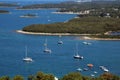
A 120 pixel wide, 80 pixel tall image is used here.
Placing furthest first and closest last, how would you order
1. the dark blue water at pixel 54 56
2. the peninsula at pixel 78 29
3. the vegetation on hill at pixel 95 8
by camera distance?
1. the vegetation on hill at pixel 95 8
2. the peninsula at pixel 78 29
3. the dark blue water at pixel 54 56

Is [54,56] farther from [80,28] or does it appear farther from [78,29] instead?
[80,28]

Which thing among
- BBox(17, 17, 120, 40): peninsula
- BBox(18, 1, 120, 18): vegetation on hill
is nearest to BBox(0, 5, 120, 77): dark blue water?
BBox(17, 17, 120, 40): peninsula

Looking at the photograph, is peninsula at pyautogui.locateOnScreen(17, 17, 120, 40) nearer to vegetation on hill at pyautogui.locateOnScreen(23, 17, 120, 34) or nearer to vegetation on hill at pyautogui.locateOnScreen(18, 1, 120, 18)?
vegetation on hill at pyautogui.locateOnScreen(23, 17, 120, 34)

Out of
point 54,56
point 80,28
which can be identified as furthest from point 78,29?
point 54,56

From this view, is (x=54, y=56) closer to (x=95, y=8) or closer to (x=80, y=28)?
(x=80, y=28)

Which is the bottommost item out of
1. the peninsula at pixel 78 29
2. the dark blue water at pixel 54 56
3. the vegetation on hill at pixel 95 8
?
the vegetation on hill at pixel 95 8

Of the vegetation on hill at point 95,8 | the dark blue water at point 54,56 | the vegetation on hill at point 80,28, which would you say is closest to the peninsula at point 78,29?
the vegetation on hill at point 80,28

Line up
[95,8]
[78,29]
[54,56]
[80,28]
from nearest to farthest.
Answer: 1. [54,56]
2. [78,29]
3. [80,28]
4. [95,8]

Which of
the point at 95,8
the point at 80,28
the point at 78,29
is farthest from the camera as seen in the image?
the point at 95,8

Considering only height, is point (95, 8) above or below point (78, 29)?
below

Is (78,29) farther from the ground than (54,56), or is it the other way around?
(54,56)

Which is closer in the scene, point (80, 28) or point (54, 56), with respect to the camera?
point (54, 56)

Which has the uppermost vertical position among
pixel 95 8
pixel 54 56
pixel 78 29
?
pixel 54 56

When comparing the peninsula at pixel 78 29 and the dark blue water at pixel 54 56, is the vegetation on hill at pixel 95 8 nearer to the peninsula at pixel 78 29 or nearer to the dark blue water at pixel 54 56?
the peninsula at pixel 78 29
